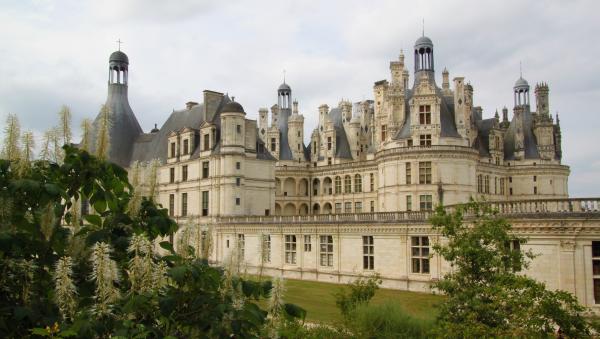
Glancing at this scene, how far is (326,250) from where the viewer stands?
34.5m

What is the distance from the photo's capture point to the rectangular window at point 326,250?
3431cm

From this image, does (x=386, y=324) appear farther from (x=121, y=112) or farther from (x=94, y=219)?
(x=121, y=112)

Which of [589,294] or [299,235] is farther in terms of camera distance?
[299,235]

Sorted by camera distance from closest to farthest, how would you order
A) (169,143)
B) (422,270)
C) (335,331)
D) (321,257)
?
(335,331)
(422,270)
(321,257)
(169,143)

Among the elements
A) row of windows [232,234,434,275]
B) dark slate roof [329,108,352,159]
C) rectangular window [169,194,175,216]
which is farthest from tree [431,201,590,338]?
dark slate roof [329,108,352,159]

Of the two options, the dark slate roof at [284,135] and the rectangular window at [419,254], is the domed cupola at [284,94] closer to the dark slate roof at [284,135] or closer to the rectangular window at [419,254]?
the dark slate roof at [284,135]

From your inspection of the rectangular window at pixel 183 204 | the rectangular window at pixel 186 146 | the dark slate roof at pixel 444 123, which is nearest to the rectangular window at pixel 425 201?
the dark slate roof at pixel 444 123

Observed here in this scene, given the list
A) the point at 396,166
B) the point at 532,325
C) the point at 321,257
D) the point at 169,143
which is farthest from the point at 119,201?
the point at 169,143

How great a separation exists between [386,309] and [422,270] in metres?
13.5

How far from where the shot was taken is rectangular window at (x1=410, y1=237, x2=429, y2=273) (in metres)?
28.9

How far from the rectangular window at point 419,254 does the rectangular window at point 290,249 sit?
32.0 ft

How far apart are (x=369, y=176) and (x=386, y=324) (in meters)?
43.4

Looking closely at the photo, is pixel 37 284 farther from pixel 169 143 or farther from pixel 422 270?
pixel 169 143

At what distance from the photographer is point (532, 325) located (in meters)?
11.5
